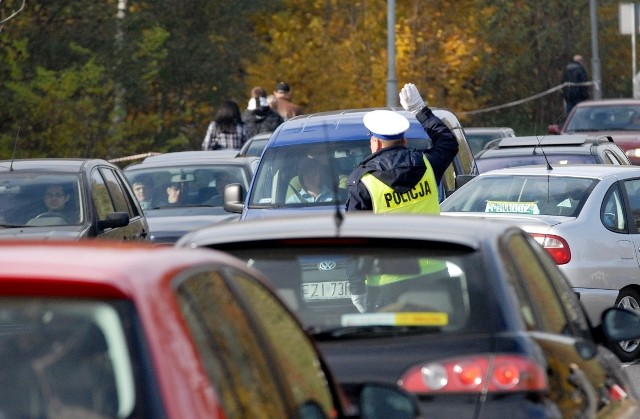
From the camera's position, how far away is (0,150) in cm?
2619

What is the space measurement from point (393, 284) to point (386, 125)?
3.73m

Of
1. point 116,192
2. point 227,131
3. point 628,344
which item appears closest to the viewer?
point 628,344

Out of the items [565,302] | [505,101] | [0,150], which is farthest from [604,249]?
[505,101]

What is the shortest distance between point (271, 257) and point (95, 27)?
25582 millimetres

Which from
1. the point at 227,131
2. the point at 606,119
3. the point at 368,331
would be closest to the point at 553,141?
the point at 227,131

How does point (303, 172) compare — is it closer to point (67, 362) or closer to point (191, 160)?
point (191, 160)

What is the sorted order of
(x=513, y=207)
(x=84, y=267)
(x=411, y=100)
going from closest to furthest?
(x=84, y=267)
(x=411, y=100)
(x=513, y=207)

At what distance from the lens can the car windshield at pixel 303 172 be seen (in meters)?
13.2

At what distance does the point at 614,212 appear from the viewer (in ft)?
43.5

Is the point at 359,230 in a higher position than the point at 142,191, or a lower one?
higher

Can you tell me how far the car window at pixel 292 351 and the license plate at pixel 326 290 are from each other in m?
1.69

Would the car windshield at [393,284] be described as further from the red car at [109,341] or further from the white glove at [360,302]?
the red car at [109,341]

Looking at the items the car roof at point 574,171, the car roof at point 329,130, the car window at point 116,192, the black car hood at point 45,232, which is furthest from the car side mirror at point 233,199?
the car roof at point 574,171

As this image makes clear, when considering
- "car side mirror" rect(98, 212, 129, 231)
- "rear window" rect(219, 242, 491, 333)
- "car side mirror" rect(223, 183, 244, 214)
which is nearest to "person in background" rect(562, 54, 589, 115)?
"car side mirror" rect(223, 183, 244, 214)
